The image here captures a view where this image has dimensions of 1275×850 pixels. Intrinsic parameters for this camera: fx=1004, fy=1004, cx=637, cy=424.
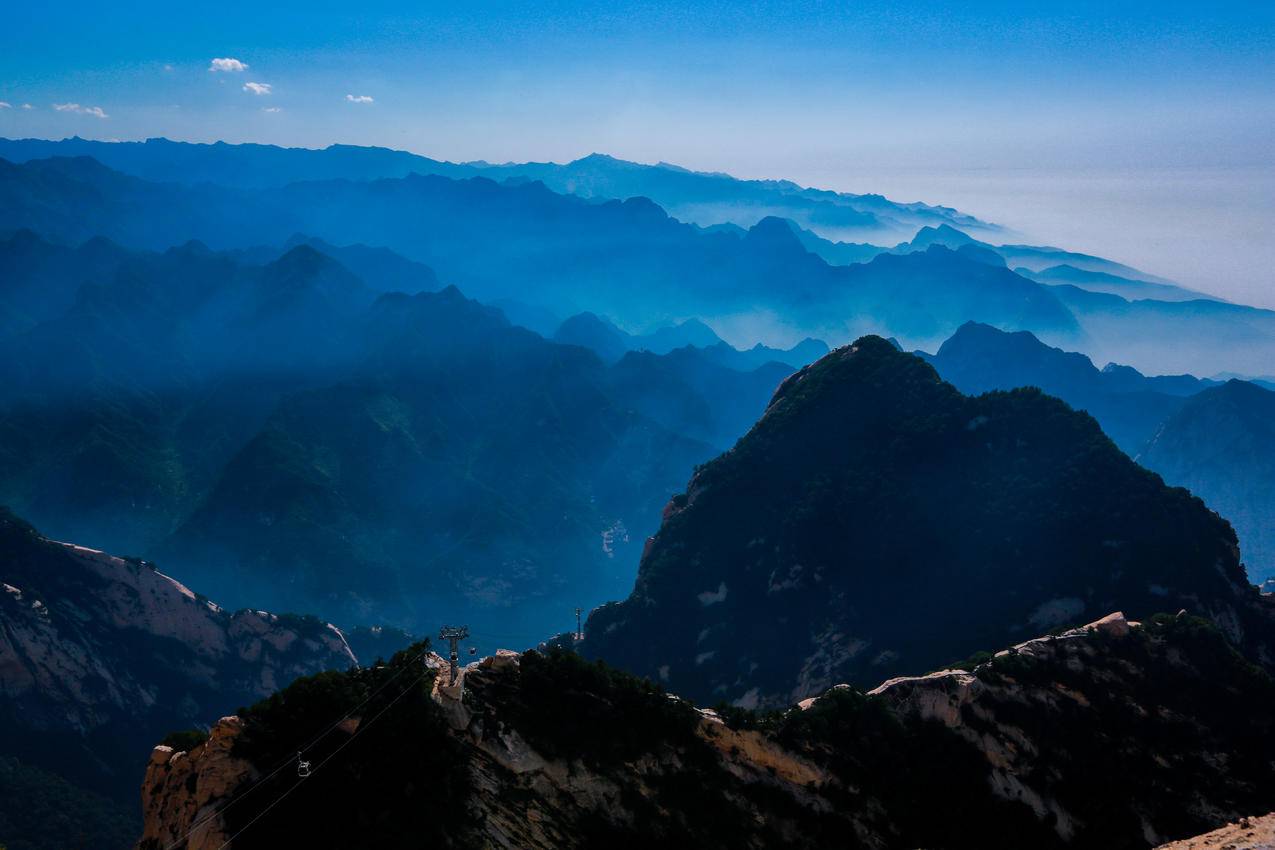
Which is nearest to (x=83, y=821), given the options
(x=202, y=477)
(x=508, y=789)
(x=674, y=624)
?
(x=674, y=624)

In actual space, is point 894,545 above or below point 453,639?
below

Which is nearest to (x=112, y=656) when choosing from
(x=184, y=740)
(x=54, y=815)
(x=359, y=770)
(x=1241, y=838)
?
(x=54, y=815)

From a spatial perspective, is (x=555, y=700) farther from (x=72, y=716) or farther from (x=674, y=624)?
(x=72, y=716)

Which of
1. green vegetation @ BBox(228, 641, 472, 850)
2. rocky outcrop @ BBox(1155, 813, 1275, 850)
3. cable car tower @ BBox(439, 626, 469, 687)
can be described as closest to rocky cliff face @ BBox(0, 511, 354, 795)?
cable car tower @ BBox(439, 626, 469, 687)

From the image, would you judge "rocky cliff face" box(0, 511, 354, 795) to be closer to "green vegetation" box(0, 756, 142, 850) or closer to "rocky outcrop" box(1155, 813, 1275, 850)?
"green vegetation" box(0, 756, 142, 850)

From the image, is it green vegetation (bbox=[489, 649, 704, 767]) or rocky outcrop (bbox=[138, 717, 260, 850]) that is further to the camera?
green vegetation (bbox=[489, 649, 704, 767])

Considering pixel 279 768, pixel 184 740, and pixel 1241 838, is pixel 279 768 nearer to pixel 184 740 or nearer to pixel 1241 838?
pixel 184 740

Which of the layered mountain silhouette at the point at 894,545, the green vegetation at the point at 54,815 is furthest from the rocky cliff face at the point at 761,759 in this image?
the green vegetation at the point at 54,815

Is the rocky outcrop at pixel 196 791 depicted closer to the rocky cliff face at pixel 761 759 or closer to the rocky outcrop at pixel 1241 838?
the rocky cliff face at pixel 761 759
